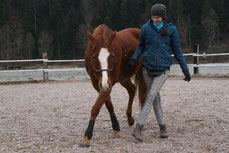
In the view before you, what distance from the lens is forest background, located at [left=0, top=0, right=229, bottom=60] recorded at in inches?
2265

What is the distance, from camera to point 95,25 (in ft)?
200

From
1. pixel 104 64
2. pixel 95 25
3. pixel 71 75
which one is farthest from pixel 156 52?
pixel 95 25

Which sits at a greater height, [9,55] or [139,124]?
[139,124]

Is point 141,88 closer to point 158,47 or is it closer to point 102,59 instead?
point 158,47

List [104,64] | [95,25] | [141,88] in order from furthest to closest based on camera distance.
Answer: [95,25] → [141,88] → [104,64]

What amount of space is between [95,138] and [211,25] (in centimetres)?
5944

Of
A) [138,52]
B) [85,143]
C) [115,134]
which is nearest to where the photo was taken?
[85,143]

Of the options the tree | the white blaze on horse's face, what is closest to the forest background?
the tree

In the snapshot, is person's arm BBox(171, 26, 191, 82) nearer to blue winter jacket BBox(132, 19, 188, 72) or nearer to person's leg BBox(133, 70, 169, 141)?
blue winter jacket BBox(132, 19, 188, 72)

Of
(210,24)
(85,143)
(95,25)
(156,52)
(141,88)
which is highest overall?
(95,25)

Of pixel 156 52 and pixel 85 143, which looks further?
pixel 156 52

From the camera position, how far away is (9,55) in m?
58.6

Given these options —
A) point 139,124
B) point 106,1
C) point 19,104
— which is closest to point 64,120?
point 139,124

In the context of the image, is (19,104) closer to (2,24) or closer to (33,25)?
(33,25)
